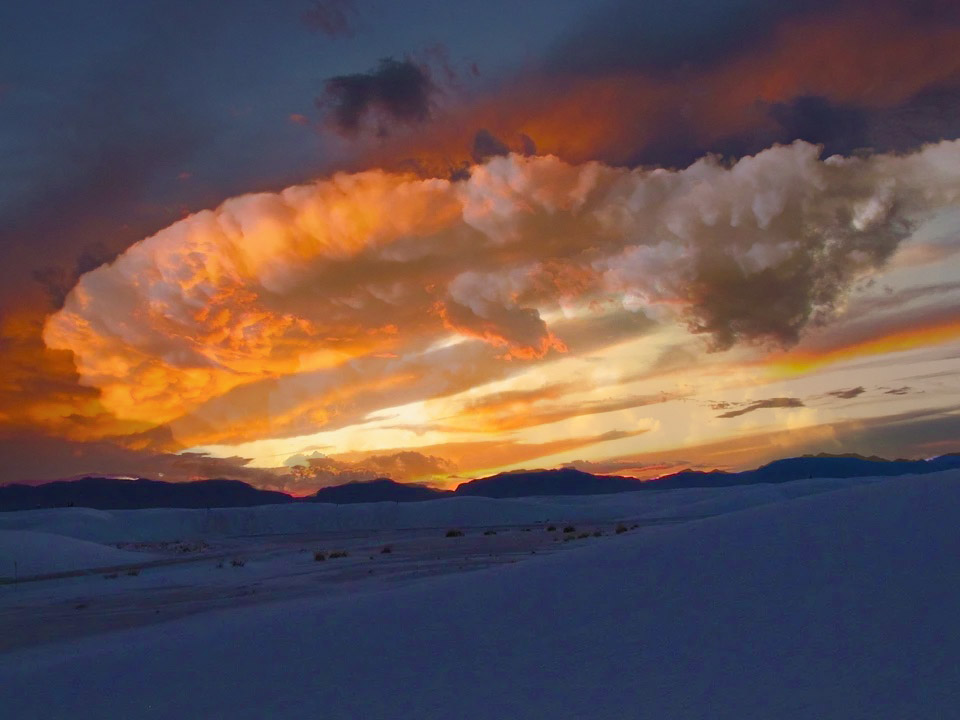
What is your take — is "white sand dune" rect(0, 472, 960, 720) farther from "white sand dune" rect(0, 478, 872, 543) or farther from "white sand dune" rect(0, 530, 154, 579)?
"white sand dune" rect(0, 478, 872, 543)

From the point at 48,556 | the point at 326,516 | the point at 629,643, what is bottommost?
the point at 629,643

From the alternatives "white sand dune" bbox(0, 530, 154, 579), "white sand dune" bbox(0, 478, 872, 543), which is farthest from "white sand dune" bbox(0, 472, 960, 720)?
"white sand dune" bbox(0, 478, 872, 543)

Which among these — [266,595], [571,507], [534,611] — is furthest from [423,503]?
[534,611]

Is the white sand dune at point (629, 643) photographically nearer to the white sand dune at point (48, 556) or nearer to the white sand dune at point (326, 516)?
the white sand dune at point (48, 556)

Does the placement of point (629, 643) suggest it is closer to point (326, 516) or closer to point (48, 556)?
point (48, 556)

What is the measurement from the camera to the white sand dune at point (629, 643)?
8102 millimetres

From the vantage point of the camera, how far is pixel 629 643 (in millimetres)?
9977

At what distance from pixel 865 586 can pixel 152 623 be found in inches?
601

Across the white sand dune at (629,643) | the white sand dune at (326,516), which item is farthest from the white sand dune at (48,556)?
the white sand dune at (326,516)

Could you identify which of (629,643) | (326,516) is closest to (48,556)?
(629,643)

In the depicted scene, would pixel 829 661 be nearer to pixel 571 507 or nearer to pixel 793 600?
pixel 793 600

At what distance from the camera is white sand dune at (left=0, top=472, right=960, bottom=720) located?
26.6 ft

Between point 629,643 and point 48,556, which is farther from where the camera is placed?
point 48,556

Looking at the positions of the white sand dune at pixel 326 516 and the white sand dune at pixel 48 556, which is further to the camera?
the white sand dune at pixel 326 516
